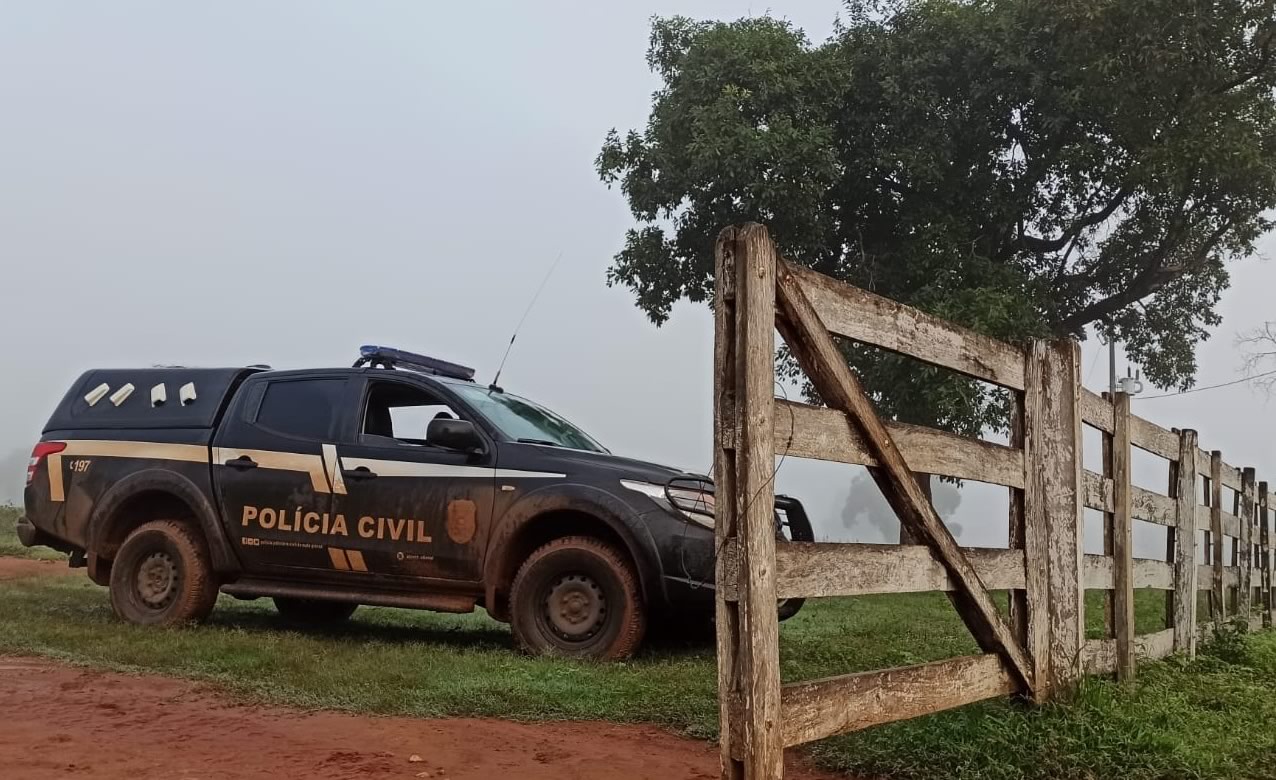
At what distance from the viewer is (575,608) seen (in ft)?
20.0

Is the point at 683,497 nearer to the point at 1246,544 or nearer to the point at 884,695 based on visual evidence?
the point at 884,695

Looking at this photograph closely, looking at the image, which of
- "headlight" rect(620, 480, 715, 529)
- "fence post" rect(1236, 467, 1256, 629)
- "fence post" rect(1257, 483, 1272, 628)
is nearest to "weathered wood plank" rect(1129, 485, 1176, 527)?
"headlight" rect(620, 480, 715, 529)

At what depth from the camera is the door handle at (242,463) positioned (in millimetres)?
7074

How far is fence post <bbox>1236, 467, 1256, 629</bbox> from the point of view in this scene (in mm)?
8609

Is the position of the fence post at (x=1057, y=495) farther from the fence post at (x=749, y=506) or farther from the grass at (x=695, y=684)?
the fence post at (x=749, y=506)

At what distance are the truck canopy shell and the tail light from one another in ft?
0.44

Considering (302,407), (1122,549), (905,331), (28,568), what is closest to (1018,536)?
(1122,549)

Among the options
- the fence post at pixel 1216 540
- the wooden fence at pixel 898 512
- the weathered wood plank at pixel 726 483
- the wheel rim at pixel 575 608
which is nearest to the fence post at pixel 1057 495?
the wooden fence at pixel 898 512

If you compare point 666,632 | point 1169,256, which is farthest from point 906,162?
point 666,632

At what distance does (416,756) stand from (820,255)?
43.9 feet

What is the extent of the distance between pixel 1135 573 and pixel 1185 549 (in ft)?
3.62

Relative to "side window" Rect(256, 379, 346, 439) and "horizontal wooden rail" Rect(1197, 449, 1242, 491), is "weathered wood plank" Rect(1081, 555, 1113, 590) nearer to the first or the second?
"horizontal wooden rail" Rect(1197, 449, 1242, 491)

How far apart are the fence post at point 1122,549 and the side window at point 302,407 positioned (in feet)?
15.8

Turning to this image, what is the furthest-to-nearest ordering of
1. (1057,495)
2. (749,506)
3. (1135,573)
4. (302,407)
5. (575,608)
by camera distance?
(302,407) < (575,608) < (1135,573) < (1057,495) < (749,506)
